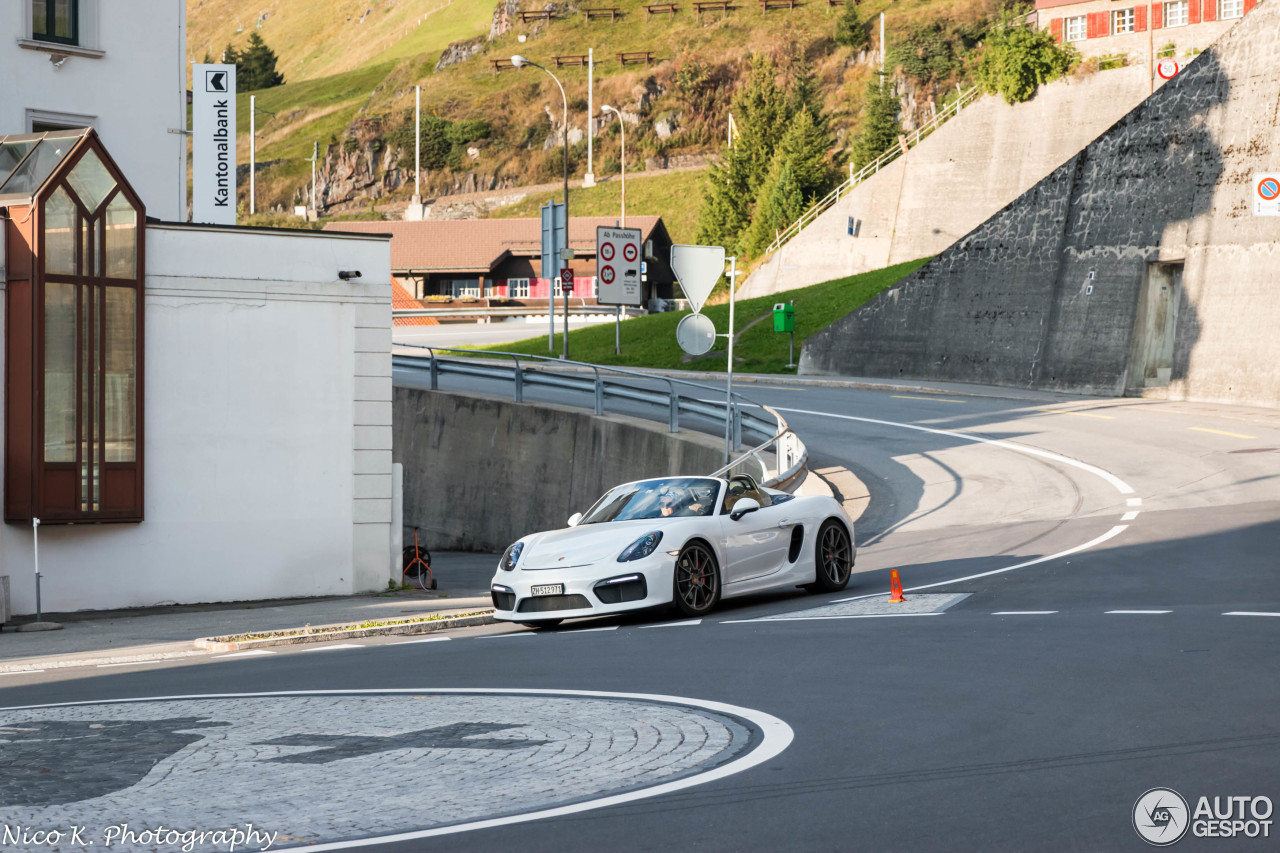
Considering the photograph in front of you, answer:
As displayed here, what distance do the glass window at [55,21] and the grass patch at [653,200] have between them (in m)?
84.8

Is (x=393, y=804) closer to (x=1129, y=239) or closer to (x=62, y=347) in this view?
(x=62, y=347)

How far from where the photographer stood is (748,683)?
855 cm

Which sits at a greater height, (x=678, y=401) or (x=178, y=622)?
(x=678, y=401)

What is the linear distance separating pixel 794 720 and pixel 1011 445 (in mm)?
18448

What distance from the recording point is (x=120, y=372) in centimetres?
1609

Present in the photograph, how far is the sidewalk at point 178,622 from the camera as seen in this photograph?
40.7 feet

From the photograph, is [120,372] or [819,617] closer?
[819,617]

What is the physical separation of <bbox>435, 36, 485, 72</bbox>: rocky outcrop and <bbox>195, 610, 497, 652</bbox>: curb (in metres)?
160

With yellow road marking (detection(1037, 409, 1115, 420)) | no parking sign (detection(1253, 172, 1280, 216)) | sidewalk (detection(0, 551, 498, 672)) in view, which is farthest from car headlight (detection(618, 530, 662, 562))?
no parking sign (detection(1253, 172, 1280, 216))

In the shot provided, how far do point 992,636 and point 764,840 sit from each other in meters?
5.41

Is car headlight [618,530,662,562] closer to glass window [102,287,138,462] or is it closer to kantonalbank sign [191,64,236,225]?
glass window [102,287,138,462]

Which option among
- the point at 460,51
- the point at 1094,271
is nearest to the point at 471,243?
the point at 1094,271

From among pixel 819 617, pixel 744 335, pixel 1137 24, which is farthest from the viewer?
pixel 1137 24

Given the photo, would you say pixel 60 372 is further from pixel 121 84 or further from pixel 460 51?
pixel 460 51
